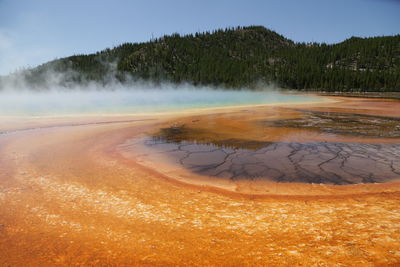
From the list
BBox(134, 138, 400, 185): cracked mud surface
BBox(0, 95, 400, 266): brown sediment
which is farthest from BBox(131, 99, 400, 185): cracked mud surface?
BBox(0, 95, 400, 266): brown sediment

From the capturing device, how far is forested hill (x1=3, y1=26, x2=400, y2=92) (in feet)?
296

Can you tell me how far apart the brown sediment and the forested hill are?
289ft

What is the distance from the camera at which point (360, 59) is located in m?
113

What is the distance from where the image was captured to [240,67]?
117000mm

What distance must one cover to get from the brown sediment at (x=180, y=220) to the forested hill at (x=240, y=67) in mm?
88007

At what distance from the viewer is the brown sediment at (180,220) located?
10.4 ft

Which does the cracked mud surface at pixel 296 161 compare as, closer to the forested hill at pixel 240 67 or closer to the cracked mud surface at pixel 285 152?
the cracked mud surface at pixel 285 152

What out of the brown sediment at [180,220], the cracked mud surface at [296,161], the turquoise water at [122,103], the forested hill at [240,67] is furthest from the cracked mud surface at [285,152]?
the forested hill at [240,67]

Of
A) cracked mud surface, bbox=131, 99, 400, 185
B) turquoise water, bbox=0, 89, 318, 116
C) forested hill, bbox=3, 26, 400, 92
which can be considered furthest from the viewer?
forested hill, bbox=3, 26, 400, 92

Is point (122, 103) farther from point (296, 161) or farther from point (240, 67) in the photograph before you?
point (240, 67)

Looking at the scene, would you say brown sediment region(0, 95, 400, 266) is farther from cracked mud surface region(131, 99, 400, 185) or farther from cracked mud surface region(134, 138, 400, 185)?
cracked mud surface region(131, 99, 400, 185)

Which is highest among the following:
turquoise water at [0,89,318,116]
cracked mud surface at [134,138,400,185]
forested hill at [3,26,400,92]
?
forested hill at [3,26,400,92]

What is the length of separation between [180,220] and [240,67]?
119 meters

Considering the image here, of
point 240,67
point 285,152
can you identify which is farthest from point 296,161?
point 240,67
